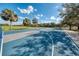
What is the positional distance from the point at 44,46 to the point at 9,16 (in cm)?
35

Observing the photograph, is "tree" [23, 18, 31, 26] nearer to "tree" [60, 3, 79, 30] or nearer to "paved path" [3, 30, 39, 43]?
"paved path" [3, 30, 39, 43]

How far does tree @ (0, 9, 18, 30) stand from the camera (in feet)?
4.03

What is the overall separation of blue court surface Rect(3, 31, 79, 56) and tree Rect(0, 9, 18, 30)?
0.55ft

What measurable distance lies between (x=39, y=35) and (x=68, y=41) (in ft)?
0.72

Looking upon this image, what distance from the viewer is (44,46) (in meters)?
1.19

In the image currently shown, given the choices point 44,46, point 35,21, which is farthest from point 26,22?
point 44,46

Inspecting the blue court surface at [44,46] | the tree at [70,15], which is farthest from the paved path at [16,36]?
the tree at [70,15]

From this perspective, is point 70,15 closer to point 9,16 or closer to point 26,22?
point 26,22

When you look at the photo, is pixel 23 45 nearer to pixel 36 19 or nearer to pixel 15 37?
pixel 15 37

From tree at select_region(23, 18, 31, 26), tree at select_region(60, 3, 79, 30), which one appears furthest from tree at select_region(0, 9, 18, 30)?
tree at select_region(60, 3, 79, 30)

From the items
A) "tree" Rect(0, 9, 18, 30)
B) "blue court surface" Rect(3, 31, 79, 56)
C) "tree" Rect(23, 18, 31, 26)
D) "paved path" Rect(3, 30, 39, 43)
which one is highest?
"tree" Rect(0, 9, 18, 30)

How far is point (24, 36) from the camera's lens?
122 cm

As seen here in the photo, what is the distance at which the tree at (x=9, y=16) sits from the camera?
1229 mm

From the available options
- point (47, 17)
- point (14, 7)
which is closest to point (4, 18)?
point (14, 7)
